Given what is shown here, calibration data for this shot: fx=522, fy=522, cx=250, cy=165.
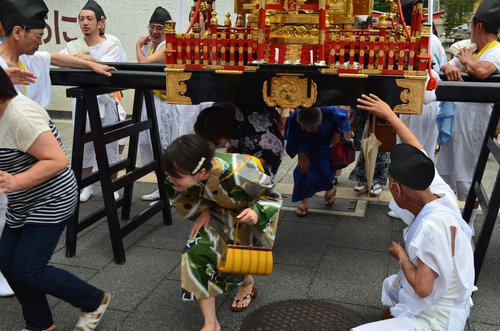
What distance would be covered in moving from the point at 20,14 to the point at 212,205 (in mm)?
1643

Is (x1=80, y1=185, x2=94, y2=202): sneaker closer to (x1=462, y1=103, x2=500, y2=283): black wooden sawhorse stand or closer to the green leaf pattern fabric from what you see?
the green leaf pattern fabric

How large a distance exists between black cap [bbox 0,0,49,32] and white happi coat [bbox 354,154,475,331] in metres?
2.51

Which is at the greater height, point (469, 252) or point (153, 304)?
point (469, 252)

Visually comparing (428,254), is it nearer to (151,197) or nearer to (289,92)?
(289,92)

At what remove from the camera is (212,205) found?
9.71 feet

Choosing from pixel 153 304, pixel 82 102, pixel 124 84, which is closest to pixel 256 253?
pixel 153 304

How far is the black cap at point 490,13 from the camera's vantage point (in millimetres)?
3760

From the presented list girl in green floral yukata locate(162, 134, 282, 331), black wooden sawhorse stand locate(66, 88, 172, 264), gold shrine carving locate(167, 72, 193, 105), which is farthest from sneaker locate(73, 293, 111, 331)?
gold shrine carving locate(167, 72, 193, 105)

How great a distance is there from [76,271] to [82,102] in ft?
3.93

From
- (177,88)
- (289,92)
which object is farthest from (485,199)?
(177,88)

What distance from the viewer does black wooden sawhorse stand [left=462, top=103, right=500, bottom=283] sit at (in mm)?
3242

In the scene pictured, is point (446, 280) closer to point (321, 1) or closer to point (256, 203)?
point (256, 203)

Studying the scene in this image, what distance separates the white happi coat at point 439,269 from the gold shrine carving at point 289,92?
0.88 metres

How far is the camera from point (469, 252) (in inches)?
96.9
